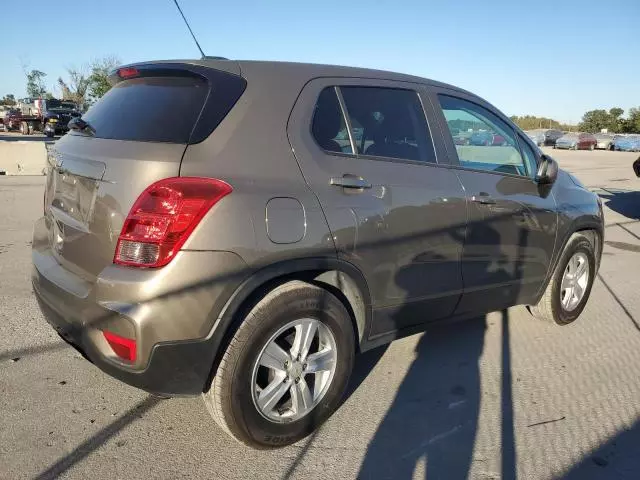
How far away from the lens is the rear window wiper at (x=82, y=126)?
2.81 m

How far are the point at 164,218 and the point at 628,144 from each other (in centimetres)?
4833

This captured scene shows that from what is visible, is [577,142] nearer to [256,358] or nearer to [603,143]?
[603,143]

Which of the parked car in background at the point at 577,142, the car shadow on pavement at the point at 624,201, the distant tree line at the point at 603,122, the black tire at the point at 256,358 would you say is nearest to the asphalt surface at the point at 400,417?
the black tire at the point at 256,358

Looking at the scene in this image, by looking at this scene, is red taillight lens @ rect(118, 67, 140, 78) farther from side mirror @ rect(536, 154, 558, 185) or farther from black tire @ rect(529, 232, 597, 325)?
black tire @ rect(529, 232, 597, 325)

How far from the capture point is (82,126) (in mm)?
2898

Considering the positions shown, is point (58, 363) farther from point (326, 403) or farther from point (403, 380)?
point (403, 380)

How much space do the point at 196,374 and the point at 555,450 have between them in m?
1.81

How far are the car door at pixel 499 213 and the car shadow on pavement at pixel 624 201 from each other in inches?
295

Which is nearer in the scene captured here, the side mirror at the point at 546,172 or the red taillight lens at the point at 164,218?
the red taillight lens at the point at 164,218

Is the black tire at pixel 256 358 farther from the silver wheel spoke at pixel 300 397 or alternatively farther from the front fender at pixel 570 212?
the front fender at pixel 570 212

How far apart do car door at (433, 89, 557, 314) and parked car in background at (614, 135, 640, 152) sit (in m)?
45.1

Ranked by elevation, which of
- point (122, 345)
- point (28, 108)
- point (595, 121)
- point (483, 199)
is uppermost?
point (595, 121)

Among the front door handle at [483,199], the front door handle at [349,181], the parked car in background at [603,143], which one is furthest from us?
the parked car in background at [603,143]

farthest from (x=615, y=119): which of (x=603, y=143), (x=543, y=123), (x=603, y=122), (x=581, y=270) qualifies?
(x=581, y=270)
